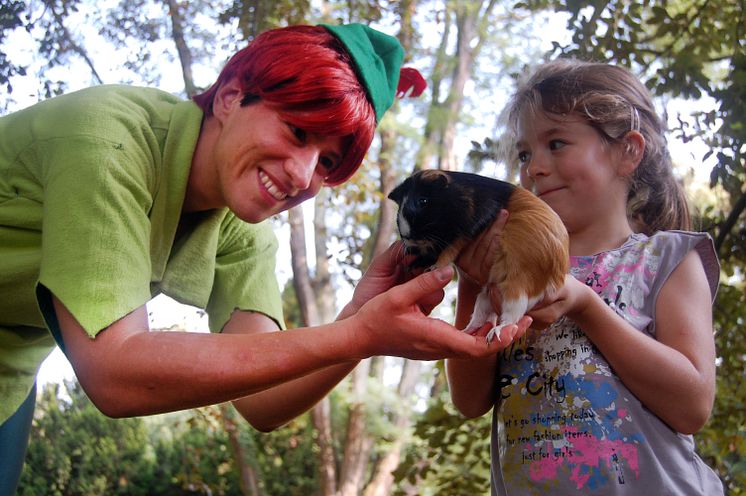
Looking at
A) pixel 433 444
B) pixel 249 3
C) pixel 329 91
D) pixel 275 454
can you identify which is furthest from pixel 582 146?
pixel 275 454

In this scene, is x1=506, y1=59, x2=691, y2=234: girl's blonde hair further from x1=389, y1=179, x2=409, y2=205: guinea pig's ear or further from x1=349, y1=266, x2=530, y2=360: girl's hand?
x1=349, y1=266, x2=530, y2=360: girl's hand

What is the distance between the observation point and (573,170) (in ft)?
5.63

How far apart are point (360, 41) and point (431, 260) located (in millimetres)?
592

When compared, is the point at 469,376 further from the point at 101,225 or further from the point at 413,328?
the point at 101,225

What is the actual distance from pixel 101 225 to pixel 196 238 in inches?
19.8

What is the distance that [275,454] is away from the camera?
282 inches

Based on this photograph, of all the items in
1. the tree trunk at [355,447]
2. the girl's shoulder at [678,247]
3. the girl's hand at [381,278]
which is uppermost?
the girl's shoulder at [678,247]

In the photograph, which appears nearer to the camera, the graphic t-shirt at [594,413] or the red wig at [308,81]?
the graphic t-shirt at [594,413]

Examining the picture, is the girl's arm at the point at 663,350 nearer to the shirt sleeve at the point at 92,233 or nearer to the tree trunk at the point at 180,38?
the shirt sleeve at the point at 92,233

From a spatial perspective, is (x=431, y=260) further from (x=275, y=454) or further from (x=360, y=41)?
(x=275, y=454)

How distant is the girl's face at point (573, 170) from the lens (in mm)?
1726

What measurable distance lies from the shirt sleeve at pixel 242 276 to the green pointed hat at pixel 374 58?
0.56 metres

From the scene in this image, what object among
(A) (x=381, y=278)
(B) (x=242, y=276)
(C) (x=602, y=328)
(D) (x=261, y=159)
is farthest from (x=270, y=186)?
(C) (x=602, y=328)

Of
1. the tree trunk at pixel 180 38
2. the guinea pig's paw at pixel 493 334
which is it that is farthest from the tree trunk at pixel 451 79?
the guinea pig's paw at pixel 493 334
